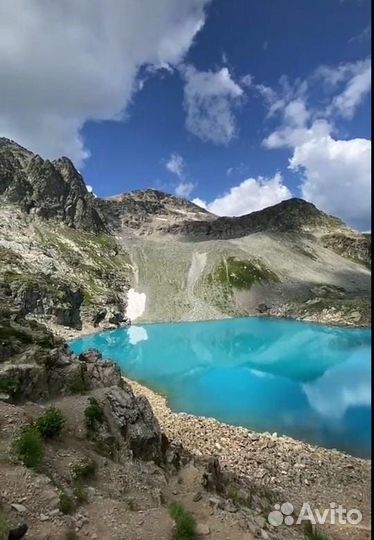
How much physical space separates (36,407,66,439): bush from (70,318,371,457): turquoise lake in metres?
24.0

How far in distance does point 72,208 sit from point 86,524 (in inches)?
7318

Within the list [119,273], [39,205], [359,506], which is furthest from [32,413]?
[39,205]

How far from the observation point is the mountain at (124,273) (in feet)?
398

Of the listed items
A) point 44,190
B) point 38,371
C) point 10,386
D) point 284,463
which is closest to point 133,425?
point 38,371

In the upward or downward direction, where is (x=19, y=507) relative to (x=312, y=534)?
upward

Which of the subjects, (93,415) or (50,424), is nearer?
(50,424)

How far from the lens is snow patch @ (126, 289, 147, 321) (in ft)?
459

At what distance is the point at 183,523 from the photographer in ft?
41.5

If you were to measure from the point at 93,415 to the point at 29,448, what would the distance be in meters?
4.50

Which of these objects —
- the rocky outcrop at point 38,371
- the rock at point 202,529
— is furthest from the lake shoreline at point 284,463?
the rock at point 202,529

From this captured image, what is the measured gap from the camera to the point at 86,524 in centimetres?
1200

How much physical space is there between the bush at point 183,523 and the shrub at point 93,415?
20.0ft

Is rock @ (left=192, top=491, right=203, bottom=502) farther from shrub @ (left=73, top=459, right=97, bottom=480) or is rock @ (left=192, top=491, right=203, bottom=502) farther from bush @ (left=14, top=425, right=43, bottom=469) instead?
bush @ (left=14, top=425, right=43, bottom=469)

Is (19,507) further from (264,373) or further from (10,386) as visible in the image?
(264,373)
